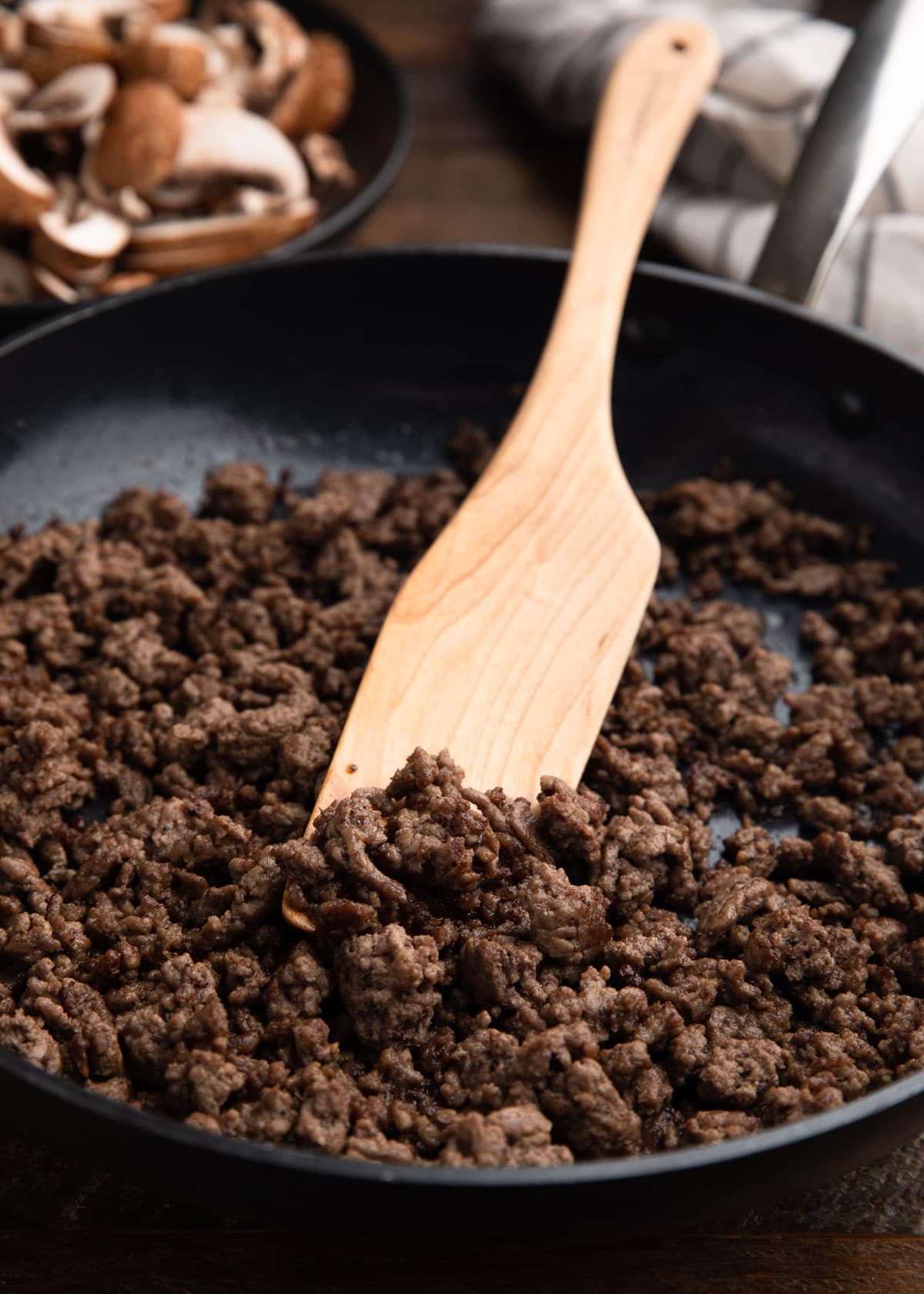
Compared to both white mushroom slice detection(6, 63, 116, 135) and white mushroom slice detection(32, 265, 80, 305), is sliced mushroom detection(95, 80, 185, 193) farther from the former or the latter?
white mushroom slice detection(32, 265, 80, 305)

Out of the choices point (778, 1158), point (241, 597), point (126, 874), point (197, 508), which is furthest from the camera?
point (197, 508)

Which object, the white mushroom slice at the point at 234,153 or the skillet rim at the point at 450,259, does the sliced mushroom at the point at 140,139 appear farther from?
the skillet rim at the point at 450,259

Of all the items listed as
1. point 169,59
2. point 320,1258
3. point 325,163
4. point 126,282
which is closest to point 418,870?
point 320,1258

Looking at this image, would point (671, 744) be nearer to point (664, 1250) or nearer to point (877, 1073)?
point (877, 1073)

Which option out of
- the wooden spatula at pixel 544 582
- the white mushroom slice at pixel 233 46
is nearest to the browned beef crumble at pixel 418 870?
the wooden spatula at pixel 544 582

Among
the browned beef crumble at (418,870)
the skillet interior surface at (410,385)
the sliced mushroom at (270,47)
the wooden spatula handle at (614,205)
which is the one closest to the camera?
the browned beef crumble at (418,870)

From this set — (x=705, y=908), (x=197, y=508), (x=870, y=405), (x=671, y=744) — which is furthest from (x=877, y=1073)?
(x=197, y=508)
